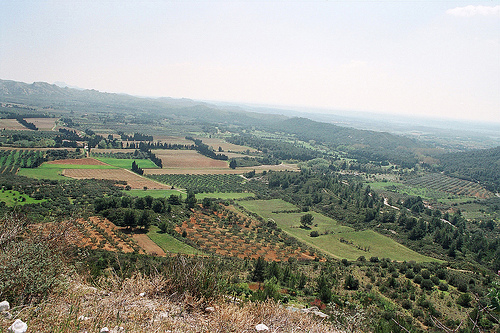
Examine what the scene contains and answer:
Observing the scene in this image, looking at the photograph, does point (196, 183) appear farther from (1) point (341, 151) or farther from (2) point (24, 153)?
(1) point (341, 151)

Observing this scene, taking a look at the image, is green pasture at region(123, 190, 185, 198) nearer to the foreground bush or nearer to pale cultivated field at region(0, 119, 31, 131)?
the foreground bush

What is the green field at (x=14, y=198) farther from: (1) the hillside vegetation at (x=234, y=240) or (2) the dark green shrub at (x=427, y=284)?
(2) the dark green shrub at (x=427, y=284)

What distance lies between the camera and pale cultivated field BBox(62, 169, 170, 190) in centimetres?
7975

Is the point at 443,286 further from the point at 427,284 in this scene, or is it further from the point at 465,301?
the point at 465,301

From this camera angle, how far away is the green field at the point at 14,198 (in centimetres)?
5344

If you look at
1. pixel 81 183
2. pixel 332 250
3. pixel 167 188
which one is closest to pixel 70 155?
pixel 81 183

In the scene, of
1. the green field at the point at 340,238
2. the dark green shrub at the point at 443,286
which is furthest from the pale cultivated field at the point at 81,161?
the dark green shrub at the point at 443,286

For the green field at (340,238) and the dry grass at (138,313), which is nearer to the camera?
the dry grass at (138,313)

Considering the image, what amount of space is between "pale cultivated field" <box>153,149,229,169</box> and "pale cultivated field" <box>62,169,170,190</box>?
18.8m

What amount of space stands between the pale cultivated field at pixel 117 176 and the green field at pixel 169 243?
1352 inches

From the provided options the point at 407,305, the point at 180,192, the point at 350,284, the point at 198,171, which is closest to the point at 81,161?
the point at 198,171

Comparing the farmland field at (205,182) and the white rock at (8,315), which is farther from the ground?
the white rock at (8,315)

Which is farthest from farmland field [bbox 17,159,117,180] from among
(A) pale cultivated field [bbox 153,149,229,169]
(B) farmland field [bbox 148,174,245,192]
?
(A) pale cultivated field [bbox 153,149,229,169]

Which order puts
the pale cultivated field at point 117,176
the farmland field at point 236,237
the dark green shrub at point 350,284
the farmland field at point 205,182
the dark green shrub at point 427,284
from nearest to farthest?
the dark green shrub at point 350,284 < the dark green shrub at point 427,284 < the farmland field at point 236,237 < the pale cultivated field at point 117,176 < the farmland field at point 205,182
